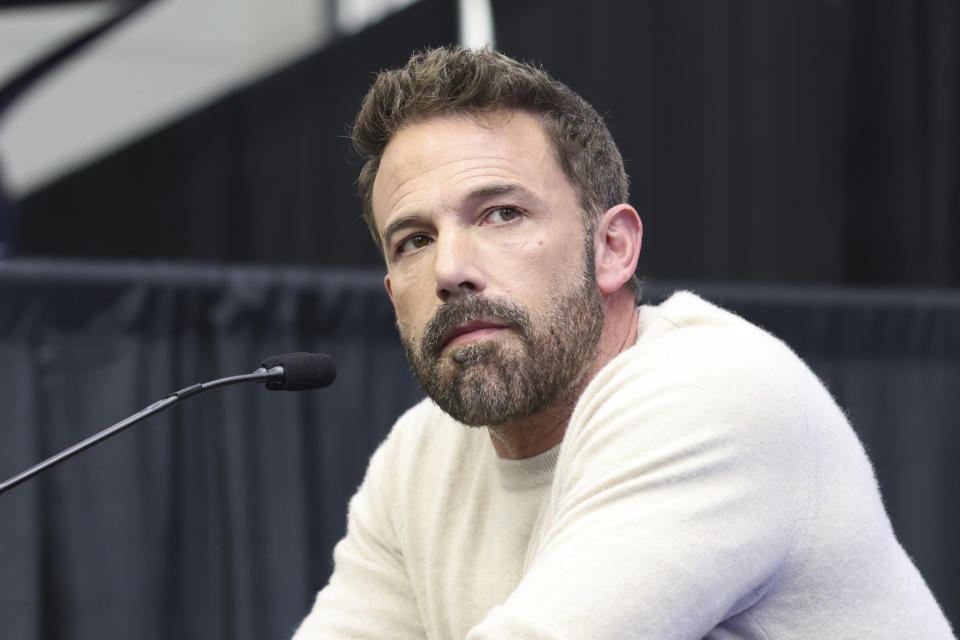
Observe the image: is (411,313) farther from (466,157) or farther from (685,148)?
(685,148)

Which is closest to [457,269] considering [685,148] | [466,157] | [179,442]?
[466,157]

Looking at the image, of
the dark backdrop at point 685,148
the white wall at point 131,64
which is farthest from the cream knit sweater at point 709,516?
the white wall at point 131,64

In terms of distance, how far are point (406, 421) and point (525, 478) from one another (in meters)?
0.33

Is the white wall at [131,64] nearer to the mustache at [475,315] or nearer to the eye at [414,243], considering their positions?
the eye at [414,243]

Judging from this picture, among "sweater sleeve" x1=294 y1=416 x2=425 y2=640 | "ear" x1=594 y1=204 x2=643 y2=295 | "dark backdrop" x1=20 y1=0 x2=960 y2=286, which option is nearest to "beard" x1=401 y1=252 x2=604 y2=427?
"ear" x1=594 y1=204 x2=643 y2=295

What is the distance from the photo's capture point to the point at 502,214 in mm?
1494

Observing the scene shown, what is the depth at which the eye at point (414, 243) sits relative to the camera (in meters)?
1.53

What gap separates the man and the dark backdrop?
2115 millimetres

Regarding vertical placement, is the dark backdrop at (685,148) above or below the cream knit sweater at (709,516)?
above

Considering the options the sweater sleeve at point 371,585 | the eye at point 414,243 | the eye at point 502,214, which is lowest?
the sweater sleeve at point 371,585

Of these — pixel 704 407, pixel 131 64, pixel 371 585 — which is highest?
pixel 131 64

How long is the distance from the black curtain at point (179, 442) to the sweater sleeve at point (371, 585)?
0.86 m

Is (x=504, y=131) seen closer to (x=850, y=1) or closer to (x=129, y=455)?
(x=129, y=455)

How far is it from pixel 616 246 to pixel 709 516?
58 cm
